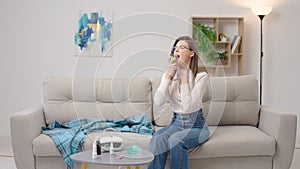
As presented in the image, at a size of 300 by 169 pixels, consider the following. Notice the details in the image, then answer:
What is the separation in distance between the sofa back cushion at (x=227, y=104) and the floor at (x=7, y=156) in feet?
2.14

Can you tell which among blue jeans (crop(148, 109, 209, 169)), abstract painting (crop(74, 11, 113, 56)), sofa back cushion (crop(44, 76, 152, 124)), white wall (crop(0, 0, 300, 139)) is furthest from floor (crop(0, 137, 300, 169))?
abstract painting (crop(74, 11, 113, 56))

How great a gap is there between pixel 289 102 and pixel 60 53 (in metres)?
2.64

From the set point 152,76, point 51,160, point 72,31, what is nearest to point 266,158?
point 152,76

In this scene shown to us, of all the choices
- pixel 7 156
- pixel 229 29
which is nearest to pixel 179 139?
pixel 7 156

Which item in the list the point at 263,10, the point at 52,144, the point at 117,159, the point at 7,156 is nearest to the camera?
the point at 117,159

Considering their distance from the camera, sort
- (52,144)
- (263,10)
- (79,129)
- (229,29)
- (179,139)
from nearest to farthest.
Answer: (179,139) < (52,144) < (79,129) < (263,10) < (229,29)

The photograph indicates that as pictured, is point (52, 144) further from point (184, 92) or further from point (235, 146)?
point (235, 146)

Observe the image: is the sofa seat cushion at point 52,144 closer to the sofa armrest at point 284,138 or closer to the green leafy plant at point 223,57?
the sofa armrest at point 284,138

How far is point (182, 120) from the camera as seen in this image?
2777mm

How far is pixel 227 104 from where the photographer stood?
326 cm

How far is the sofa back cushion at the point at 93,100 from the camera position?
3176 mm

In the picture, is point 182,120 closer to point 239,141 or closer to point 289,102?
point 239,141

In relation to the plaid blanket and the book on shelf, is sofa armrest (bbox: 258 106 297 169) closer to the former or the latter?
the plaid blanket

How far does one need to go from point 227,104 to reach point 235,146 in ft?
1.74
